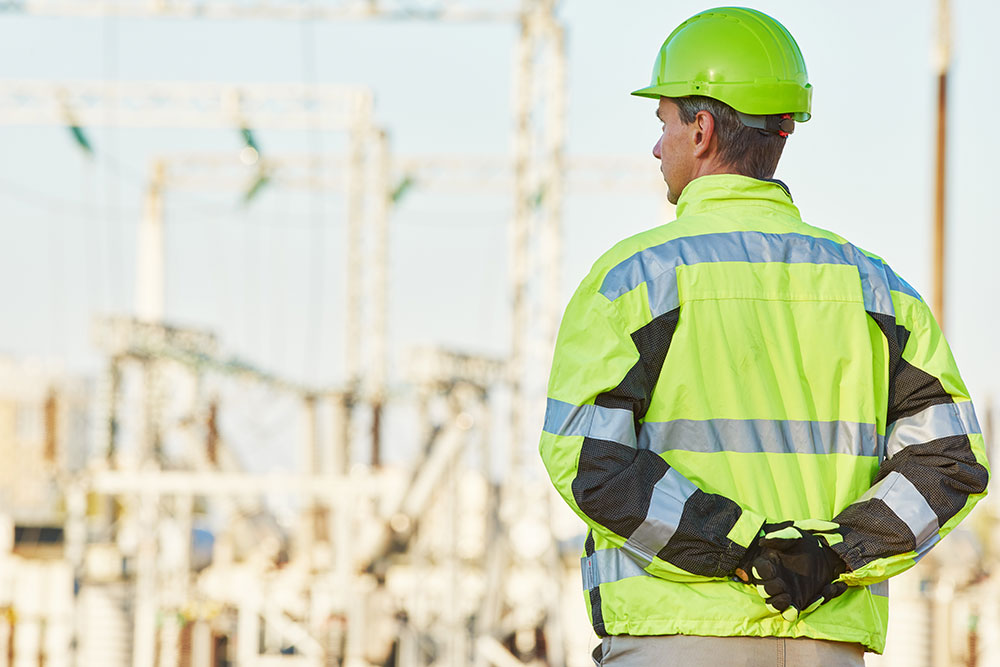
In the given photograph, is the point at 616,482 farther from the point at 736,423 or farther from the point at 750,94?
the point at 750,94

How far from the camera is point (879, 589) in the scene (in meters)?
2.51

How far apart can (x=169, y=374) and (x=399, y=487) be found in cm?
654

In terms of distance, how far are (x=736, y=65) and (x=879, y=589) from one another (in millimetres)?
876

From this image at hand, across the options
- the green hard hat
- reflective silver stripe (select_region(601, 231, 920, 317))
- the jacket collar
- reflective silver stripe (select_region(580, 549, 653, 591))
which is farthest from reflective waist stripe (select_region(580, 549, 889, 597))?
the green hard hat

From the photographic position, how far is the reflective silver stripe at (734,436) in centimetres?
236

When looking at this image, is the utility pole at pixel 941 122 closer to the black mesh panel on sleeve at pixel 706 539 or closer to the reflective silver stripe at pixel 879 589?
the reflective silver stripe at pixel 879 589

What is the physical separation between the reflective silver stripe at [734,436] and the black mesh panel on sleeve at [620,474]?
0.07 m

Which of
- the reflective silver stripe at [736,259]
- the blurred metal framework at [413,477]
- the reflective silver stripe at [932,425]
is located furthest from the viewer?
the blurred metal framework at [413,477]

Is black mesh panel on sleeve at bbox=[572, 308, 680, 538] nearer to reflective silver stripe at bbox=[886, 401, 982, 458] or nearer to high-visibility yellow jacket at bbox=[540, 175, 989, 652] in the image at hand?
high-visibility yellow jacket at bbox=[540, 175, 989, 652]

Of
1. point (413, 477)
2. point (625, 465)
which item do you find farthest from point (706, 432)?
point (413, 477)

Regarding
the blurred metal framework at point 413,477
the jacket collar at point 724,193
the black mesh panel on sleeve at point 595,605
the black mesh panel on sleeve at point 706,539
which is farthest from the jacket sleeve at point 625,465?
the blurred metal framework at point 413,477

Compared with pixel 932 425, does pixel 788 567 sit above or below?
below

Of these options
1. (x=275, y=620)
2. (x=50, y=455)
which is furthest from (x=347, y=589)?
(x=50, y=455)

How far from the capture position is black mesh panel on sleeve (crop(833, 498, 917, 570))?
2326 millimetres
